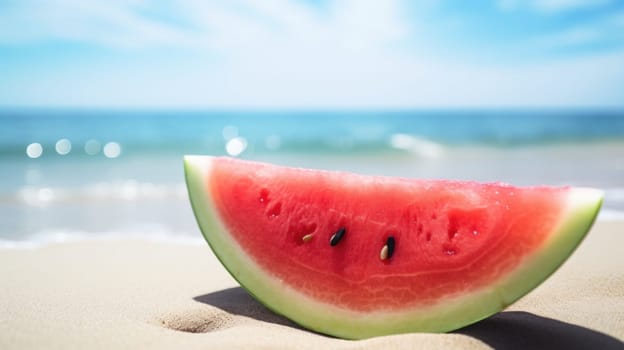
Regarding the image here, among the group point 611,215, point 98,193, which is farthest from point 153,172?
point 611,215

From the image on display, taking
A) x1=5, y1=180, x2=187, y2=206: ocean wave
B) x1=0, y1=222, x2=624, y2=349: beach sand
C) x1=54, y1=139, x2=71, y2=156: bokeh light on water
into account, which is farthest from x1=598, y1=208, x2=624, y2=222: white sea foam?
x1=54, y1=139, x2=71, y2=156: bokeh light on water

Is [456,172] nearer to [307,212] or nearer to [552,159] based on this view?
[552,159]

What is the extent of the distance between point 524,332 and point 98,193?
5.30 meters

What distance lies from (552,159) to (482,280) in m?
10.2

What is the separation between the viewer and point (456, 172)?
8.66 m

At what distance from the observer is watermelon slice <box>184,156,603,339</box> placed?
1.44 metres

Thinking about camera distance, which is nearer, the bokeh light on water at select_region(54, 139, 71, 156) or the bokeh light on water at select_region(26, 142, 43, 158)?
the bokeh light on water at select_region(26, 142, 43, 158)

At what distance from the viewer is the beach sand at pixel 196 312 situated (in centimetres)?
150

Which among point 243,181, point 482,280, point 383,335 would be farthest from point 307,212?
point 482,280

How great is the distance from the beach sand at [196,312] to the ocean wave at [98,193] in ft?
9.65

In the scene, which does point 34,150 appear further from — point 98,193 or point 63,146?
point 98,193

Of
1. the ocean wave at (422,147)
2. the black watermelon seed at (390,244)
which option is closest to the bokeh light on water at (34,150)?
the ocean wave at (422,147)

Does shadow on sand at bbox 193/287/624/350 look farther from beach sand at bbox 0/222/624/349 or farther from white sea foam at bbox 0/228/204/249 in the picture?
white sea foam at bbox 0/228/204/249

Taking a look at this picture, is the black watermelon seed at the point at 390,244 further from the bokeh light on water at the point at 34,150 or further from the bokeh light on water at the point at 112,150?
the bokeh light on water at the point at 112,150
